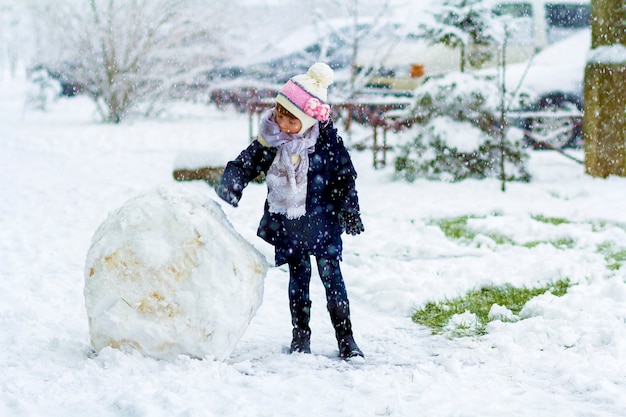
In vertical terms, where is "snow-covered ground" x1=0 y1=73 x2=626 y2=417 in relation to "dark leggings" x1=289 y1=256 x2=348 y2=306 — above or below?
below

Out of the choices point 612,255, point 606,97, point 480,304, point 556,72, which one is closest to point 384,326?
point 480,304

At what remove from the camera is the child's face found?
143 inches

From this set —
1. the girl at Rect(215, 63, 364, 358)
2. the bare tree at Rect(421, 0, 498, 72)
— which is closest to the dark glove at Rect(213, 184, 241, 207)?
the girl at Rect(215, 63, 364, 358)

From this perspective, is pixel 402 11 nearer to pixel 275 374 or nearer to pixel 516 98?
pixel 516 98

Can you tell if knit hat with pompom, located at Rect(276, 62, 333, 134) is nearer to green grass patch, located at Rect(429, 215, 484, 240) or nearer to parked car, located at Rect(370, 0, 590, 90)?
green grass patch, located at Rect(429, 215, 484, 240)

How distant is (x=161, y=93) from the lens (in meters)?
18.0

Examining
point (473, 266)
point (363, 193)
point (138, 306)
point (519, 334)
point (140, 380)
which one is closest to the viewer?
point (140, 380)

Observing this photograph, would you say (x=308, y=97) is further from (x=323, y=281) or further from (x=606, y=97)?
(x=606, y=97)

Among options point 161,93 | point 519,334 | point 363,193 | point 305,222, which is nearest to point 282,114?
point 305,222

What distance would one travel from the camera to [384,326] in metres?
4.49

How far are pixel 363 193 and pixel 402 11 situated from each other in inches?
394

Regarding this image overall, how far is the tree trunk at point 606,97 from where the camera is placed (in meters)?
8.94

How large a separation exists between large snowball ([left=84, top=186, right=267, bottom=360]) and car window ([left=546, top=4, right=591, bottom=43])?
11.5 metres

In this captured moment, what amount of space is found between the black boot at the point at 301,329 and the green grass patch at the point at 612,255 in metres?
2.46
